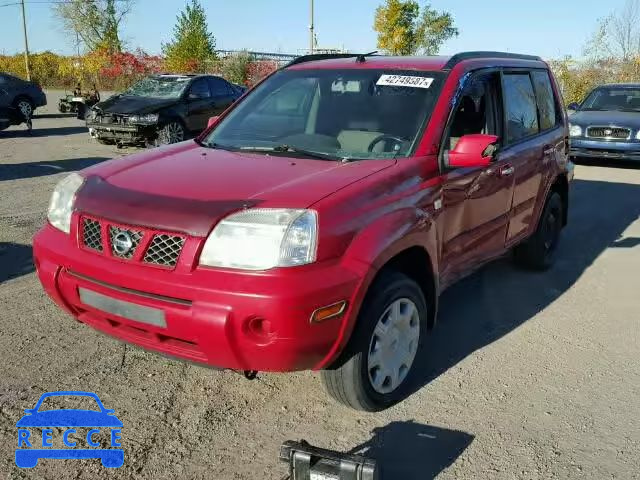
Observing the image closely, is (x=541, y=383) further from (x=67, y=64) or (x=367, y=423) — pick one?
(x=67, y=64)

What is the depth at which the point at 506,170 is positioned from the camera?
4.25m

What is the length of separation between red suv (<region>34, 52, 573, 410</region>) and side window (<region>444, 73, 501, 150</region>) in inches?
0.7

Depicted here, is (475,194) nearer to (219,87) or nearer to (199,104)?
(199,104)

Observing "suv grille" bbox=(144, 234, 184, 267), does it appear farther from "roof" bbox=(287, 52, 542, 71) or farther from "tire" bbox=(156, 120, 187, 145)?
"tire" bbox=(156, 120, 187, 145)

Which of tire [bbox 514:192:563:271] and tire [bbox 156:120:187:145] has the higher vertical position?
tire [bbox 156:120:187:145]

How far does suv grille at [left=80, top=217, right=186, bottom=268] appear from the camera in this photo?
2648 mm

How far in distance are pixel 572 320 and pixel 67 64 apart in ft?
126

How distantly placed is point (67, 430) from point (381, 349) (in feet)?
5.28

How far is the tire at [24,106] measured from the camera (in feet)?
52.1

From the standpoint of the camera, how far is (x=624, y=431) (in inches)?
122

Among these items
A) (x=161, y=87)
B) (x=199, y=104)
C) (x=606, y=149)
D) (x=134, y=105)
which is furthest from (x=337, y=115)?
(x=161, y=87)

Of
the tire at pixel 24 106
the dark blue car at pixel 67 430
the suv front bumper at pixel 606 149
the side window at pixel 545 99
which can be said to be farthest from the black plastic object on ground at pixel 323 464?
the tire at pixel 24 106

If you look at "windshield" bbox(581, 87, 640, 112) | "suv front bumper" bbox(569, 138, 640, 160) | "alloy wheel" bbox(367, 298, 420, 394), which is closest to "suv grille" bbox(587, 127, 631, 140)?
"suv front bumper" bbox(569, 138, 640, 160)

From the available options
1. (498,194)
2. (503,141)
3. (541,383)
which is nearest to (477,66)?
(503,141)
